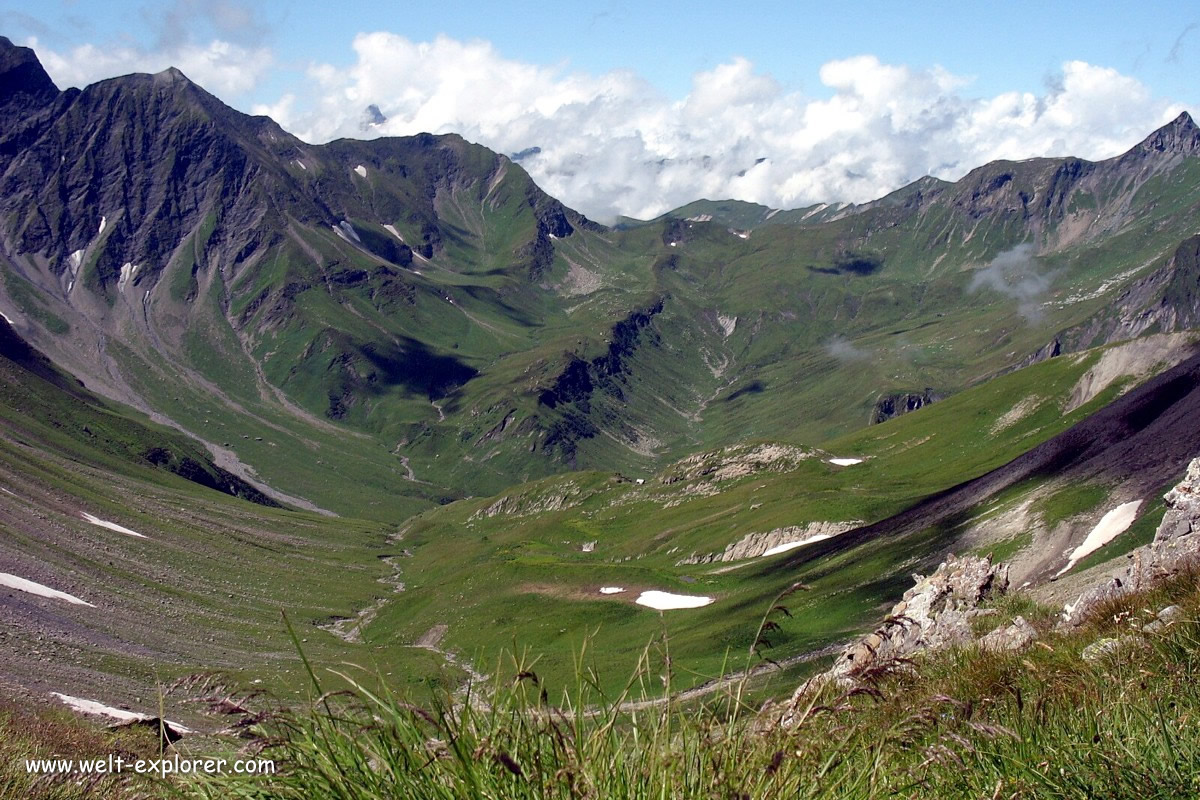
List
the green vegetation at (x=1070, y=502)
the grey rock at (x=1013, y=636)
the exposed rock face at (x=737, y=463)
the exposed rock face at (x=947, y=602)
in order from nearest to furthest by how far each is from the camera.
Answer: the grey rock at (x=1013, y=636) → the exposed rock face at (x=947, y=602) → the green vegetation at (x=1070, y=502) → the exposed rock face at (x=737, y=463)

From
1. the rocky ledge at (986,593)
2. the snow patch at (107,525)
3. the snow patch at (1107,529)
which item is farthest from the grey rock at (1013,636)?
the snow patch at (107,525)

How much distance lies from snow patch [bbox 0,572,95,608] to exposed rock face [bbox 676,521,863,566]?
70329 millimetres

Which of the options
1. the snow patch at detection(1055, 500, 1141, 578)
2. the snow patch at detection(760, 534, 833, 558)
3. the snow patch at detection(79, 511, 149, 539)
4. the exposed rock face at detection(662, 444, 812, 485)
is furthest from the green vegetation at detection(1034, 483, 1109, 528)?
the snow patch at detection(79, 511, 149, 539)

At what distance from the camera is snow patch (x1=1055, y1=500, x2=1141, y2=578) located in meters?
54.7

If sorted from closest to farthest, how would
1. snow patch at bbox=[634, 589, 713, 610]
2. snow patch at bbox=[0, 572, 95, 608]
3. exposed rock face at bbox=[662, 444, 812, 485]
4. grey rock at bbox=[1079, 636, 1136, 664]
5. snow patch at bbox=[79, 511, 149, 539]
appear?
grey rock at bbox=[1079, 636, 1136, 664] → snow patch at bbox=[0, 572, 95, 608] → snow patch at bbox=[634, 589, 713, 610] → snow patch at bbox=[79, 511, 149, 539] → exposed rock face at bbox=[662, 444, 812, 485]

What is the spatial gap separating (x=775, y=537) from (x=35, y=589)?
78.4 meters

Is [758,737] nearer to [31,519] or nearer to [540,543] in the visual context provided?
[31,519]

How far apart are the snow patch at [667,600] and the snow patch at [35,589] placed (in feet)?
179

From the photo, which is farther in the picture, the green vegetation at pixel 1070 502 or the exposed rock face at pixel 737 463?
the exposed rock face at pixel 737 463

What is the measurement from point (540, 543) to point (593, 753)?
155m

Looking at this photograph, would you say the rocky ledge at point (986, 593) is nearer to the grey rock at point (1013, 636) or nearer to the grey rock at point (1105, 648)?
the grey rock at point (1013, 636)

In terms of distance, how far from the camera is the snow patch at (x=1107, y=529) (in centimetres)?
5466

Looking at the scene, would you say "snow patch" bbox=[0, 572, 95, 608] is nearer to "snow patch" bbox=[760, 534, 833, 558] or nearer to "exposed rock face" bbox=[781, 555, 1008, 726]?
"snow patch" bbox=[760, 534, 833, 558]

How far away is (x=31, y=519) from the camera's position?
356ft
